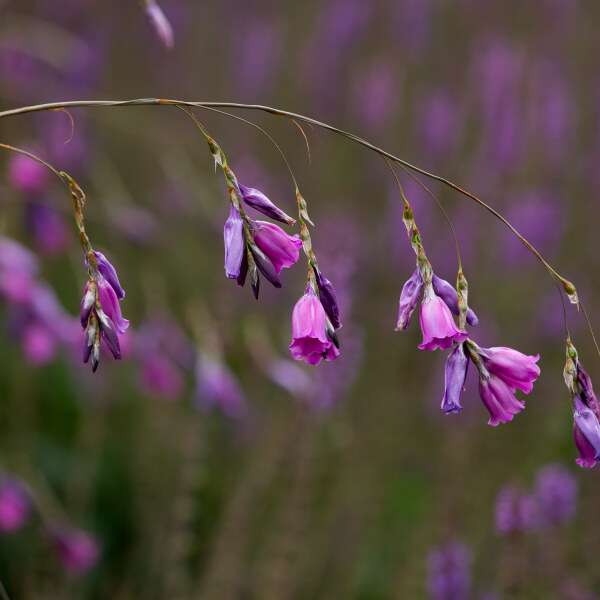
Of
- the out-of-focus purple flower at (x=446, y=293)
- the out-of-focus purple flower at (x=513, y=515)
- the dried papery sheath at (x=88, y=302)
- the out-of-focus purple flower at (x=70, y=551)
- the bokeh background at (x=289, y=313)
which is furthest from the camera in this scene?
the bokeh background at (x=289, y=313)

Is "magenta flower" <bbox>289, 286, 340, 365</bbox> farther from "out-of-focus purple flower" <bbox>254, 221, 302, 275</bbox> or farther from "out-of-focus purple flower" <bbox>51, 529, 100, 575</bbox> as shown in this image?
"out-of-focus purple flower" <bbox>51, 529, 100, 575</bbox>

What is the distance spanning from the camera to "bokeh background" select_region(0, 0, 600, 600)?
2373 millimetres

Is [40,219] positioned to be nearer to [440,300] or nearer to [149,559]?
[149,559]

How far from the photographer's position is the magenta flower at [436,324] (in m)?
1.02

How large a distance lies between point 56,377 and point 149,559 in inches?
50.3

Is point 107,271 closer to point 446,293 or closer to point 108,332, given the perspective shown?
point 108,332

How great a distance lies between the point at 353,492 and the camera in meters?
3.47

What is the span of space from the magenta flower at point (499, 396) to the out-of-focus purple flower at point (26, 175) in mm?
1681

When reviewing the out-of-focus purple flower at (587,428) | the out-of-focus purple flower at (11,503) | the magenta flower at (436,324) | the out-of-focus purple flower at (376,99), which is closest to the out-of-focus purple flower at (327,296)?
the magenta flower at (436,324)

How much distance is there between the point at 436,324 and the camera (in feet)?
3.35

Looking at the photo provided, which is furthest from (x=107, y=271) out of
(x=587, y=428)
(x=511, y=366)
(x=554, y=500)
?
(x=554, y=500)

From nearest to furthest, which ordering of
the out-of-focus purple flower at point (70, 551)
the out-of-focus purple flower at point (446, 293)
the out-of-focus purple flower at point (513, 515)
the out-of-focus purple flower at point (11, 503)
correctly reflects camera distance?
the out-of-focus purple flower at point (446, 293) < the out-of-focus purple flower at point (513, 515) < the out-of-focus purple flower at point (11, 503) < the out-of-focus purple flower at point (70, 551)

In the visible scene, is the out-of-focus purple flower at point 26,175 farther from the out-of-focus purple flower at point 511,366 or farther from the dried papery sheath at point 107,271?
the out-of-focus purple flower at point 511,366

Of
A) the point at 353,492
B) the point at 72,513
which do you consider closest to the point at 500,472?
the point at 353,492
